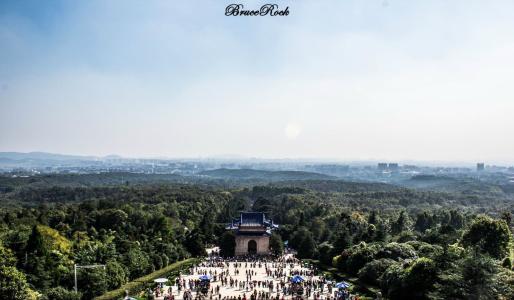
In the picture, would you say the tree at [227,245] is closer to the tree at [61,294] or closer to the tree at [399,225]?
the tree at [399,225]

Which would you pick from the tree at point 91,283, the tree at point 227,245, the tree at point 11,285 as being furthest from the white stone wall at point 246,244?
the tree at point 11,285

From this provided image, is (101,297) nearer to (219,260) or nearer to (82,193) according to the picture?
(219,260)

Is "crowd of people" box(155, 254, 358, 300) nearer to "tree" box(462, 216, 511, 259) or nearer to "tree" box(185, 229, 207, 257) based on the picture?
"tree" box(185, 229, 207, 257)

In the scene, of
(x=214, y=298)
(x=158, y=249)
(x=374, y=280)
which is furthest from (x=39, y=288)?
(x=374, y=280)

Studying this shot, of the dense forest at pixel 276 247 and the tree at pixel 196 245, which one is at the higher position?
the dense forest at pixel 276 247

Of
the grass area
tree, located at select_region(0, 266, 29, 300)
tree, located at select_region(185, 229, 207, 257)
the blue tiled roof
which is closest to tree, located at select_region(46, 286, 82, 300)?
tree, located at select_region(0, 266, 29, 300)

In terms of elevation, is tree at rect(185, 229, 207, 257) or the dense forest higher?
the dense forest
